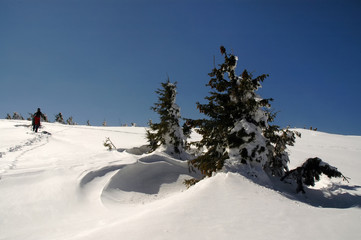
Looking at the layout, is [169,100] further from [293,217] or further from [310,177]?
[293,217]

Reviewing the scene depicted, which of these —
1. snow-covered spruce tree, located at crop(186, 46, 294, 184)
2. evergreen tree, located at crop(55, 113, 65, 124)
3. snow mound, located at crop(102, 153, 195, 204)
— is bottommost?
snow mound, located at crop(102, 153, 195, 204)

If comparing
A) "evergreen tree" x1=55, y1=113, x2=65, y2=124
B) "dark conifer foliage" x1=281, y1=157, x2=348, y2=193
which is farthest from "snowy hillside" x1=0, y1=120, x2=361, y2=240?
"evergreen tree" x1=55, y1=113, x2=65, y2=124

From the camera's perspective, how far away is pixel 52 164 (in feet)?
30.6

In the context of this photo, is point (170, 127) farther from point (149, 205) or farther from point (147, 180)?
point (149, 205)

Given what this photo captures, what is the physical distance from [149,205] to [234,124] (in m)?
4.69

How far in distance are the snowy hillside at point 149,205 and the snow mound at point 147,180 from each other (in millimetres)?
49

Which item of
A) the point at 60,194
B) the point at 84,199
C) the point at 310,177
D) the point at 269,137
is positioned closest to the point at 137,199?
the point at 84,199

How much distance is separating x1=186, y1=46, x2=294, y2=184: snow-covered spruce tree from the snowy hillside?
1239 millimetres

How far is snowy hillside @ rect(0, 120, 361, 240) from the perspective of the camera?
12.4 ft

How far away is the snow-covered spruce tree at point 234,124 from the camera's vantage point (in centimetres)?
812

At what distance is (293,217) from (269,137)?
6537mm

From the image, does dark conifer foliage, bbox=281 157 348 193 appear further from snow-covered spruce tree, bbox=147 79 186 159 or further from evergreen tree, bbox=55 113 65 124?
evergreen tree, bbox=55 113 65 124

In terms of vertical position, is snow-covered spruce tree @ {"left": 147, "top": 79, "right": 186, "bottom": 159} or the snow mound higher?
snow-covered spruce tree @ {"left": 147, "top": 79, "right": 186, "bottom": 159}

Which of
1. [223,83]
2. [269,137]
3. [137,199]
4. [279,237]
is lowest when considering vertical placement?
[137,199]
